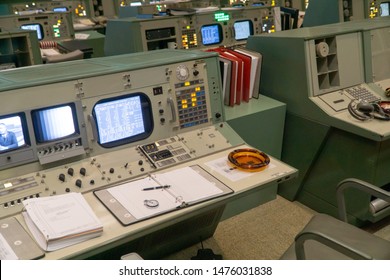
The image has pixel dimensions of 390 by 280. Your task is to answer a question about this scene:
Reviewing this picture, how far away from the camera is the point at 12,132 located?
174 cm

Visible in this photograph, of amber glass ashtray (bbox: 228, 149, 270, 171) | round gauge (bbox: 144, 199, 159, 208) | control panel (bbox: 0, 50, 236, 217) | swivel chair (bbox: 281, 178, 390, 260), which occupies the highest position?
control panel (bbox: 0, 50, 236, 217)

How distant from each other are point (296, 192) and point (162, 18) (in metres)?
1.84

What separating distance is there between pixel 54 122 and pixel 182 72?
0.66 m

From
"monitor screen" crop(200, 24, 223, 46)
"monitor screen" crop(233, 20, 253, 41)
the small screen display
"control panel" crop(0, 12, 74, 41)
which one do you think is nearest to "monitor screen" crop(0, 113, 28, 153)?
the small screen display

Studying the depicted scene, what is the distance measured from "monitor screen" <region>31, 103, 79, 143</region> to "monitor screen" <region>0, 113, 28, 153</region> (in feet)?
0.15

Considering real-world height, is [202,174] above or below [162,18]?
below

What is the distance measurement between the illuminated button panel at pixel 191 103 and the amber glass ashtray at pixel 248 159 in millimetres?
276

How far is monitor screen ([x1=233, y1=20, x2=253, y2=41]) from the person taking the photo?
4191 mm

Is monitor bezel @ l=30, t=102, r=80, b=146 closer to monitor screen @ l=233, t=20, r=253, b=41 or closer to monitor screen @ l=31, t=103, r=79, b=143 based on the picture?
monitor screen @ l=31, t=103, r=79, b=143

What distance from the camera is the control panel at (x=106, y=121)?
1.75 meters

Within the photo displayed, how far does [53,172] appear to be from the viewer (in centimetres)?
181

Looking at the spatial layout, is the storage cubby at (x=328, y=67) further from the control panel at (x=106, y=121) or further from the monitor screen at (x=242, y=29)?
the monitor screen at (x=242, y=29)

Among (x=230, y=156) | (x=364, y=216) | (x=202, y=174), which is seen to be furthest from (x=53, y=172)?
(x=364, y=216)

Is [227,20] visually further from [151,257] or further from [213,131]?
[151,257]
